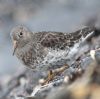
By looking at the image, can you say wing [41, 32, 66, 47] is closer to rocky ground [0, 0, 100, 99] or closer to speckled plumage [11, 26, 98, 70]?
speckled plumage [11, 26, 98, 70]

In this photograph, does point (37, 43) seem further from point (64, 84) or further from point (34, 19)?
point (34, 19)

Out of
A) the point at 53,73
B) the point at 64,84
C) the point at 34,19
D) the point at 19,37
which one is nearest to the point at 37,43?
the point at 19,37

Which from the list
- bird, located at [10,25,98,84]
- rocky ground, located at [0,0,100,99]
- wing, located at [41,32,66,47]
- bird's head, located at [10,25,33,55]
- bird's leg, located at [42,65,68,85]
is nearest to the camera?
bird, located at [10,25,98,84]

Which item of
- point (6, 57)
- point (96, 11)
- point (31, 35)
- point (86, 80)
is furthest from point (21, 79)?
point (86, 80)

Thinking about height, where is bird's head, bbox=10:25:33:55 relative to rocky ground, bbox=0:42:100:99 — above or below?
above

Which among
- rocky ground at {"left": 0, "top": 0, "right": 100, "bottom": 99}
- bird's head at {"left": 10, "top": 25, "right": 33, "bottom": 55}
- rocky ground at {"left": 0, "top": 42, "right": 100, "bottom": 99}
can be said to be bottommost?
rocky ground at {"left": 0, "top": 42, "right": 100, "bottom": 99}

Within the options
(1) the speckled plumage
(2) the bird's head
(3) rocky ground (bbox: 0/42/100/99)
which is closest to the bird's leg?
(3) rocky ground (bbox: 0/42/100/99)

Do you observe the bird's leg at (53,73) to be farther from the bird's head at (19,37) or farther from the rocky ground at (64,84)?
the bird's head at (19,37)

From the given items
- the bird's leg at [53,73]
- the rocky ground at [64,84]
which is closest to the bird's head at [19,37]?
the bird's leg at [53,73]
